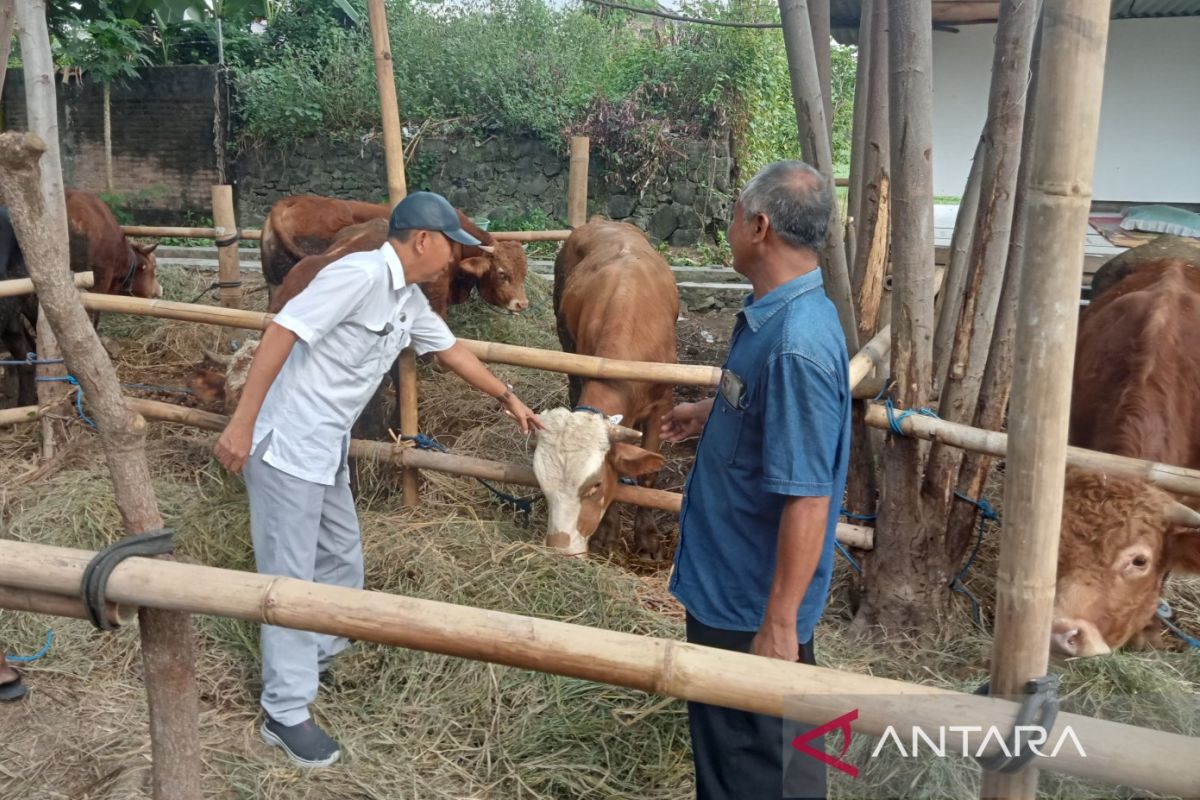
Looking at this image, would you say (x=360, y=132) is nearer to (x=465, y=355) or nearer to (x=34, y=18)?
(x=34, y=18)

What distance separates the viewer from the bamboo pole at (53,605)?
2053mm

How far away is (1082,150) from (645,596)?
9.49 ft

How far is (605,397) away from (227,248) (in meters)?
3.69

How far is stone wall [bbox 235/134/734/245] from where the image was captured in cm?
1293

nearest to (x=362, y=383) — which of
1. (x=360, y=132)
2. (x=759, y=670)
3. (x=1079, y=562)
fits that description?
(x=759, y=670)

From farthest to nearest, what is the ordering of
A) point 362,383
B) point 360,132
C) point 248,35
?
point 248,35 → point 360,132 → point 362,383

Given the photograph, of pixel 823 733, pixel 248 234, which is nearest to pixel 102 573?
pixel 823 733

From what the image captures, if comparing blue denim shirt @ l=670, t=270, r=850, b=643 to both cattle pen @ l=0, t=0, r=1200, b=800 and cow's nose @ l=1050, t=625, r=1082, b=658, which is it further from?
cow's nose @ l=1050, t=625, r=1082, b=658

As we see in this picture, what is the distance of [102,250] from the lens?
27.0 feet

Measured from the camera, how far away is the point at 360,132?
48.3ft

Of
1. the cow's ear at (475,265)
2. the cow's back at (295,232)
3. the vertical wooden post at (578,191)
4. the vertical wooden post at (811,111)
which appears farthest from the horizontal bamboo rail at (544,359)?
the vertical wooden post at (578,191)

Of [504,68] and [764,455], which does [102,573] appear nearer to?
[764,455]

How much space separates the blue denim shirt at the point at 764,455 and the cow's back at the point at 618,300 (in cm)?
264

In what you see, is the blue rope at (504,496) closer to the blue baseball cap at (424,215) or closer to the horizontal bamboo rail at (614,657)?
the blue baseball cap at (424,215)
